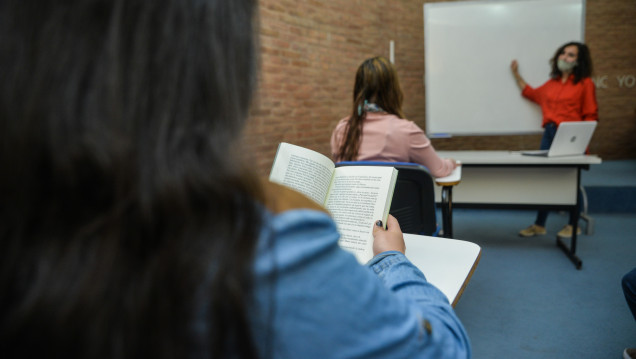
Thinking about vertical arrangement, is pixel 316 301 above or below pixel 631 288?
above

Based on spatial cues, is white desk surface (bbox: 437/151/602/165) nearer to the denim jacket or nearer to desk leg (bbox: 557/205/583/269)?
desk leg (bbox: 557/205/583/269)

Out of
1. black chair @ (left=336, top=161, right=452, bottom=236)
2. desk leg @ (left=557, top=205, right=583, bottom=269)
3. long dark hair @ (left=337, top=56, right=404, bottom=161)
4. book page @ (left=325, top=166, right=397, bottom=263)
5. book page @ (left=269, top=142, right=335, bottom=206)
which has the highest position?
long dark hair @ (left=337, top=56, right=404, bottom=161)

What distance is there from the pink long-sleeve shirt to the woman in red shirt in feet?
6.19

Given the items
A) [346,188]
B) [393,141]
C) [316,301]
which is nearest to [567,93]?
[393,141]

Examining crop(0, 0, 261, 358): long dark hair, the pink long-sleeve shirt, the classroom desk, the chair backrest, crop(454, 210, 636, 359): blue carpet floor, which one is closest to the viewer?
crop(0, 0, 261, 358): long dark hair

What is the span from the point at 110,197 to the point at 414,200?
5.51 ft

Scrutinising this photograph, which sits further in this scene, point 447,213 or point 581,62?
point 581,62

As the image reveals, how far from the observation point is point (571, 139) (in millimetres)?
2850

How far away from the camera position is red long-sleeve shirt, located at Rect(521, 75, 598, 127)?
344cm

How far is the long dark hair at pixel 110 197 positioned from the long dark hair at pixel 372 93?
1.89m

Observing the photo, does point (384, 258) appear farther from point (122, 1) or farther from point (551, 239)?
point (551, 239)

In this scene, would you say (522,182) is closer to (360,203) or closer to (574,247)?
(574,247)

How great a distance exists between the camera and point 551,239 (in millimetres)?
3469

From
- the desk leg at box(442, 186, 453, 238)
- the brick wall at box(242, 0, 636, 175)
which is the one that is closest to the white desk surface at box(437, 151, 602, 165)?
the desk leg at box(442, 186, 453, 238)
